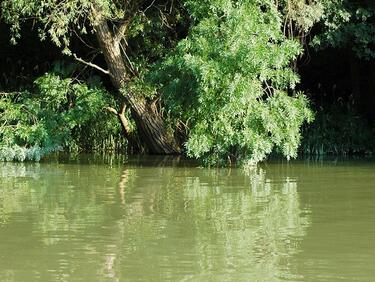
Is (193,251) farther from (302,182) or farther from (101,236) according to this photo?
(302,182)

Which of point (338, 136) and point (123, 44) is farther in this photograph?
point (338, 136)

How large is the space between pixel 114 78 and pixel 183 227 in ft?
36.1

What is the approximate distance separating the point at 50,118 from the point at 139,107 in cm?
209

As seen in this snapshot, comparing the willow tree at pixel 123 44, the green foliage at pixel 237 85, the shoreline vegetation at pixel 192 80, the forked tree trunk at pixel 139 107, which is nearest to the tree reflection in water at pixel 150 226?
the green foliage at pixel 237 85

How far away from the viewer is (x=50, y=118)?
18.5 m

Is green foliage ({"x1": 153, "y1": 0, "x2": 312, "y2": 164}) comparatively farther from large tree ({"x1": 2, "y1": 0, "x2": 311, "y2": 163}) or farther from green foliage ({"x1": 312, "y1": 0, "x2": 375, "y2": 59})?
green foliage ({"x1": 312, "y1": 0, "x2": 375, "y2": 59})

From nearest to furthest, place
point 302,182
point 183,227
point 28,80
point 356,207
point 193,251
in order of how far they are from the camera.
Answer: point 193,251 < point 183,227 < point 356,207 < point 302,182 < point 28,80

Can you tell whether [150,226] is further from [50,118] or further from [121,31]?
[121,31]

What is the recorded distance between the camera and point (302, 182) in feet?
42.6

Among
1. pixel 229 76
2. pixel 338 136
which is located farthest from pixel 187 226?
pixel 338 136

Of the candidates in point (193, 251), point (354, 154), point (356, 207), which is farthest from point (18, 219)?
point (354, 154)

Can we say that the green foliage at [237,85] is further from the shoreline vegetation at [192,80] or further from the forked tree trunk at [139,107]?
the forked tree trunk at [139,107]

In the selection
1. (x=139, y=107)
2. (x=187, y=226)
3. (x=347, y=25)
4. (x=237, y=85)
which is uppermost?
(x=347, y=25)

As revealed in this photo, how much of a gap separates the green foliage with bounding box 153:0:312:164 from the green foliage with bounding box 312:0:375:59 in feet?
11.0
